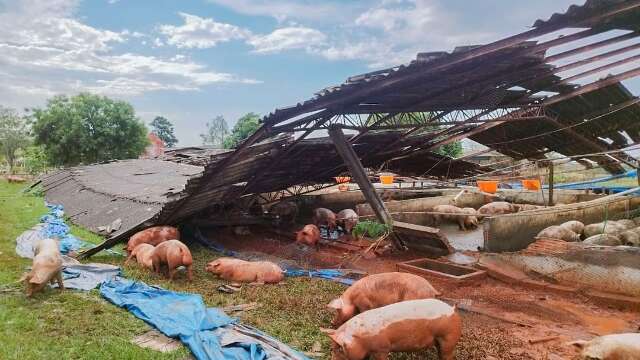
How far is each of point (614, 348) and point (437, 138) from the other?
9.47 meters

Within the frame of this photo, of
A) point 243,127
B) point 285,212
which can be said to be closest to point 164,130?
point 243,127

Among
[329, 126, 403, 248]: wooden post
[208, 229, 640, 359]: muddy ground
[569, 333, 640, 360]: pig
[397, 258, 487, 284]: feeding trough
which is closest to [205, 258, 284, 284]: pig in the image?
[208, 229, 640, 359]: muddy ground

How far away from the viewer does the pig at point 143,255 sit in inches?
383

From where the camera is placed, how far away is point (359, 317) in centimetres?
507

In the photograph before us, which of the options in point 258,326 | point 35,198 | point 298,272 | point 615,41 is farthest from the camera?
point 35,198

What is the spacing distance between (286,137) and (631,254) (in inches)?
301

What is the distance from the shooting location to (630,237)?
9.60m

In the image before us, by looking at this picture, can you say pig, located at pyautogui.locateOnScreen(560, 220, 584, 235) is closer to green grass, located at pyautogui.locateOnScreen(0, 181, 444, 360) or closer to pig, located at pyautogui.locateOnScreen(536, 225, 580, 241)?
pig, located at pyautogui.locateOnScreen(536, 225, 580, 241)

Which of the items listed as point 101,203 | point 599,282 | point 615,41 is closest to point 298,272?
point 599,282

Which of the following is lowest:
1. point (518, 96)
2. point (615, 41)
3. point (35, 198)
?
point (35, 198)

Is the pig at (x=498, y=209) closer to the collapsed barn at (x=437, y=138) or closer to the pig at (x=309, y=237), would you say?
the collapsed barn at (x=437, y=138)

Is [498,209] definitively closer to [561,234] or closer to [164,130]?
[561,234]

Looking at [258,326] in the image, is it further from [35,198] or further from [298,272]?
[35,198]

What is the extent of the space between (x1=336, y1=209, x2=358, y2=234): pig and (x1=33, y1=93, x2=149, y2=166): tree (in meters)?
25.8
